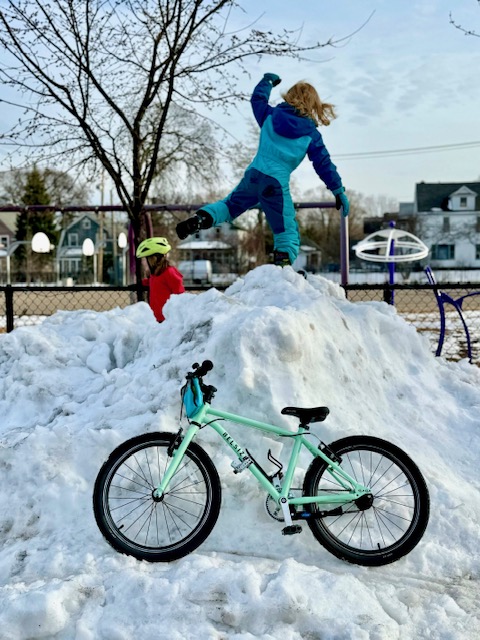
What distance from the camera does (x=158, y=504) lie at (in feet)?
10.6

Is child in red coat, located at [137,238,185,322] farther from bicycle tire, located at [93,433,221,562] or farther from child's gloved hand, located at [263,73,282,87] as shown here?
bicycle tire, located at [93,433,221,562]

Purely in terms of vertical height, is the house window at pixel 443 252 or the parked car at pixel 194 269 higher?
the house window at pixel 443 252

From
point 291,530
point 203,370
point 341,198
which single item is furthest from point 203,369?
point 341,198

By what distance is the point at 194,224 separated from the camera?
538cm

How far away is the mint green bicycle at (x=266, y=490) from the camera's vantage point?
3031mm

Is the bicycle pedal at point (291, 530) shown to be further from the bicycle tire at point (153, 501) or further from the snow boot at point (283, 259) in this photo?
the snow boot at point (283, 259)

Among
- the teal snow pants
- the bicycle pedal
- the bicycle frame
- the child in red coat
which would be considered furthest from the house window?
the bicycle pedal

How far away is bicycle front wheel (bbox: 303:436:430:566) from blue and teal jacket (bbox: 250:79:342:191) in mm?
2889

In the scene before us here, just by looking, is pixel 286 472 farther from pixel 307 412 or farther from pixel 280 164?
pixel 280 164

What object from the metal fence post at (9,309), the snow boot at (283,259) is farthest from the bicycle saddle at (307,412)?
the metal fence post at (9,309)

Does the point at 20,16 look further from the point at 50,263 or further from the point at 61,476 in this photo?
the point at 50,263

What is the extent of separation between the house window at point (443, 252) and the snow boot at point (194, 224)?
53.3m

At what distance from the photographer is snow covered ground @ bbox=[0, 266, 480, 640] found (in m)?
2.52

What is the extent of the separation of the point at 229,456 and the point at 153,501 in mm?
519
